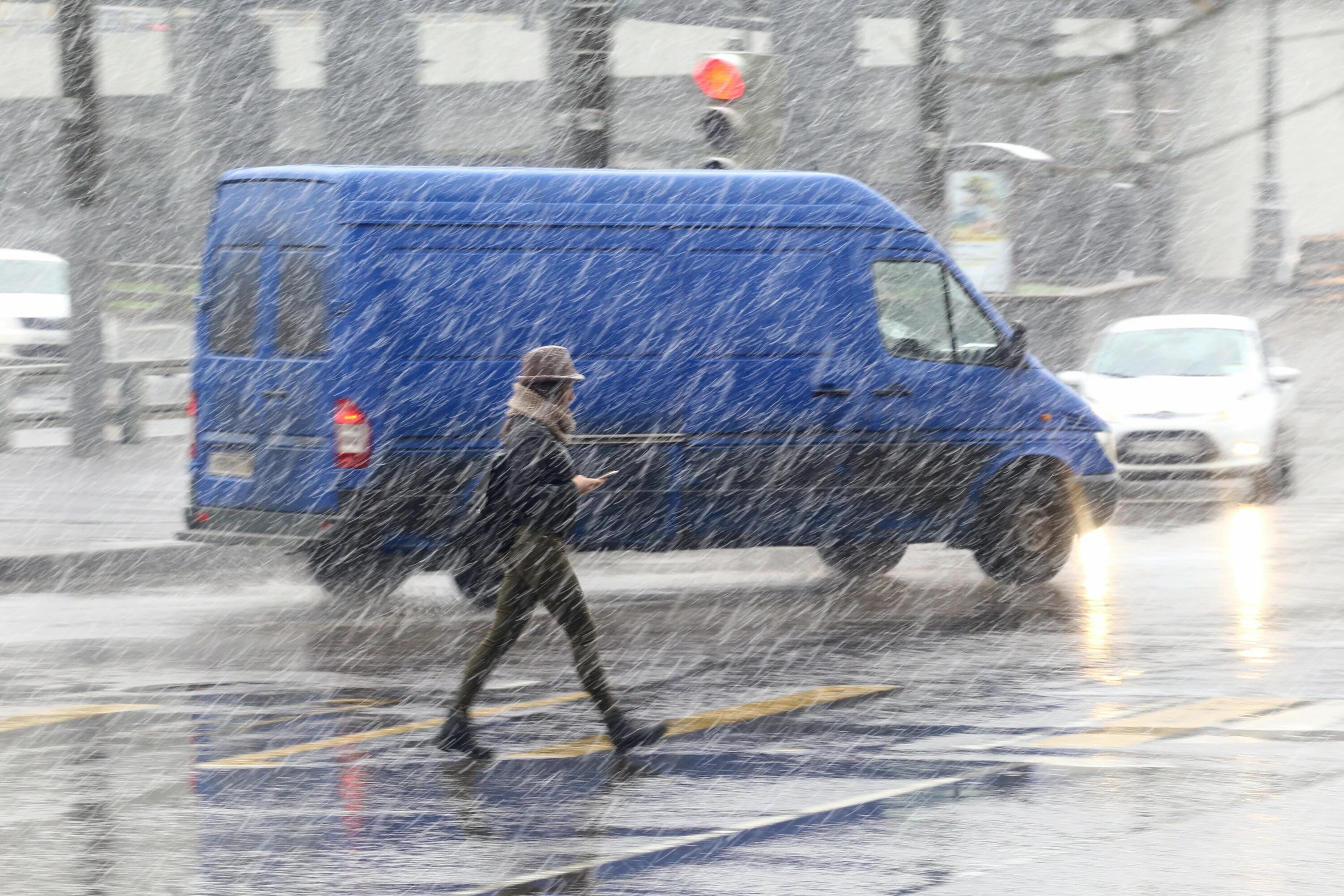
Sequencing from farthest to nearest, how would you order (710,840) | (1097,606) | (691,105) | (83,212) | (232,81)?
(691,105) < (232,81) < (83,212) < (1097,606) < (710,840)

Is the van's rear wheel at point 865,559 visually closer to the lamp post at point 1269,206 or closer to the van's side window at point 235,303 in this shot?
the van's side window at point 235,303

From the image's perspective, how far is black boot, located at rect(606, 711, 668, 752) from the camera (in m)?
8.64

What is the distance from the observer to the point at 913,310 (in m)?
14.1

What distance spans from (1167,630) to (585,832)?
5324 millimetres

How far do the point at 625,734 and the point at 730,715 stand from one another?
3.34ft

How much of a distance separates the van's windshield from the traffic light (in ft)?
61.8

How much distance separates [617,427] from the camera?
1312cm

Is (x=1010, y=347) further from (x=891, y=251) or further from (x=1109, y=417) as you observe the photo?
(x=1109, y=417)

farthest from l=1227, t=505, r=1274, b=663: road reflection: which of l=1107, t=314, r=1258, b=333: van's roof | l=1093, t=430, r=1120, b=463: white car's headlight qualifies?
l=1107, t=314, r=1258, b=333: van's roof

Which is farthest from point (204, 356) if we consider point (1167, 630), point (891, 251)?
point (1167, 630)

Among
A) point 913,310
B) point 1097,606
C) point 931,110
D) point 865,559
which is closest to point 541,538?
point 1097,606

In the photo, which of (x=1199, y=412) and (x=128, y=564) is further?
(x=1199, y=412)

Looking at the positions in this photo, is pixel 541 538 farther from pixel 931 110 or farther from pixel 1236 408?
pixel 931 110

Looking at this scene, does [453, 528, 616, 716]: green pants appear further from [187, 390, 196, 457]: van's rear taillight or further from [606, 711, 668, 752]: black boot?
[187, 390, 196, 457]: van's rear taillight
